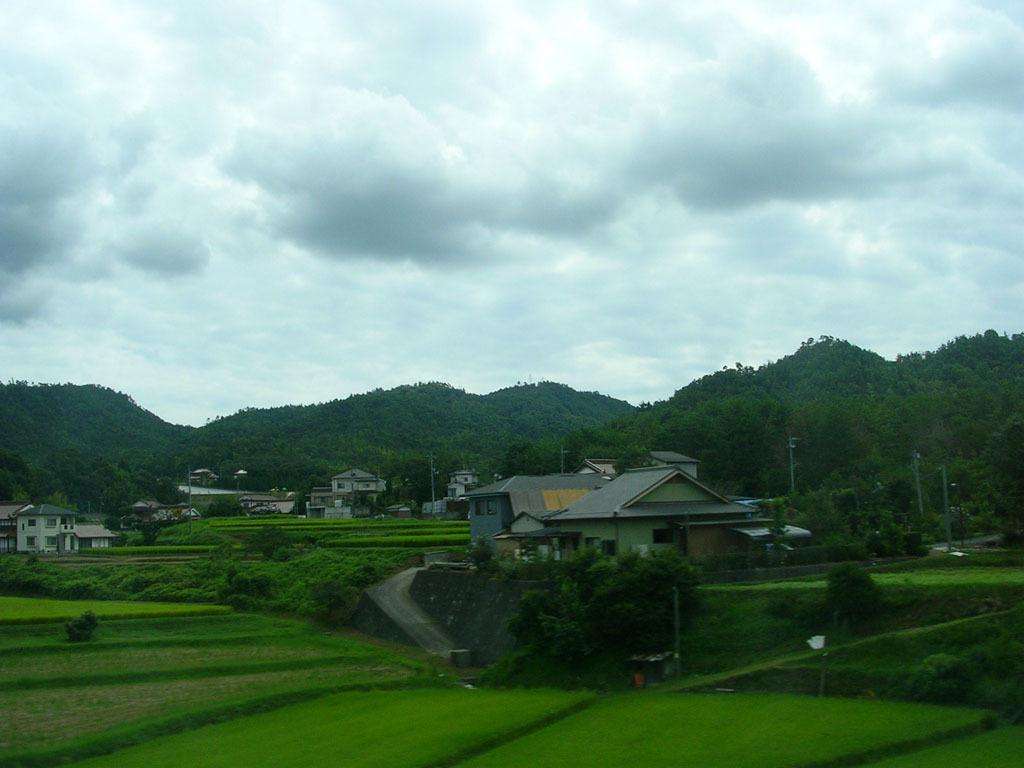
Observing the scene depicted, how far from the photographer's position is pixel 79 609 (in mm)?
39844

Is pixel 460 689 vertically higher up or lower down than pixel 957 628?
lower down

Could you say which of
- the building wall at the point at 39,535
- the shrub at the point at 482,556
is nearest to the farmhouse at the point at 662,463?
the shrub at the point at 482,556

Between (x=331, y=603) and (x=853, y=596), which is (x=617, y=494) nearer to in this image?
(x=331, y=603)

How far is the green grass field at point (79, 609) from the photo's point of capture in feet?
121

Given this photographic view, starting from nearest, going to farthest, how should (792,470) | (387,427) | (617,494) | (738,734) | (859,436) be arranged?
(738,734) → (617,494) → (792,470) → (859,436) → (387,427)

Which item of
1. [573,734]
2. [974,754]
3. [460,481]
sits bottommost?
[573,734]

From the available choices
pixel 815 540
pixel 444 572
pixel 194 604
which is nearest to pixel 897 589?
pixel 815 540

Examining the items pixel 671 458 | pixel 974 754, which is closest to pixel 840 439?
pixel 671 458

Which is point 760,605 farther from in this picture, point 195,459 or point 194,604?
point 195,459

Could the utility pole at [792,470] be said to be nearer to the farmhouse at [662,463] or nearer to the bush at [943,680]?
the farmhouse at [662,463]

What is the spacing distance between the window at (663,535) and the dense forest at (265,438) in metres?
58.4

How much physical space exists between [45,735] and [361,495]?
81.3m

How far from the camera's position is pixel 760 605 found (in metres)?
27.3

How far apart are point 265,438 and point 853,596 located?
137m
